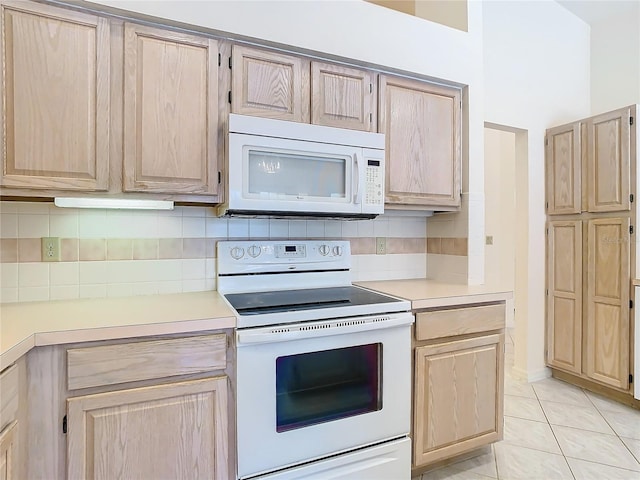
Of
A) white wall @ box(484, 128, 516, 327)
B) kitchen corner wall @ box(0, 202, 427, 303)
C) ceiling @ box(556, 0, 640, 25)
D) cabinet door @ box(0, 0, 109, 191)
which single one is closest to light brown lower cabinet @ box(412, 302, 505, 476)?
kitchen corner wall @ box(0, 202, 427, 303)

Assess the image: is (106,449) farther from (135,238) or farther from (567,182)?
(567,182)

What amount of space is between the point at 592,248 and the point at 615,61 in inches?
66.5

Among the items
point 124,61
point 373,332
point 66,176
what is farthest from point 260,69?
point 373,332

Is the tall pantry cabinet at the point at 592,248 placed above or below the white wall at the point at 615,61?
below

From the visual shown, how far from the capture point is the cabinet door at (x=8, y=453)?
38.2 inches

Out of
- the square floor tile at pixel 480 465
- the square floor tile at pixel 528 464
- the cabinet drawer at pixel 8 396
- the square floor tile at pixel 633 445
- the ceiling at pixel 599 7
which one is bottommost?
the square floor tile at pixel 480 465

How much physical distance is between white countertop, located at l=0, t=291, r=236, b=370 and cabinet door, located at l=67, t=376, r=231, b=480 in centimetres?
21

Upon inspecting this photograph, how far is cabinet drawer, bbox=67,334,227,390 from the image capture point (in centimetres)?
119

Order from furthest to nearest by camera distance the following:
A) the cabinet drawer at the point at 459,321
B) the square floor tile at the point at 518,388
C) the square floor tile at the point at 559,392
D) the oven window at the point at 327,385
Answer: the square floor tile at the point at 518,388
the square floor tile at the point at 559,392
the cabinet drawer at the point at 459,321
the oven window at the point at 327,385

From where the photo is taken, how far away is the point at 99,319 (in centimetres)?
130

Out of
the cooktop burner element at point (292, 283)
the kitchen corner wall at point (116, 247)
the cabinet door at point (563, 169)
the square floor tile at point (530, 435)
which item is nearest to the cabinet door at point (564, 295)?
the cabinet door at point (563, 169)

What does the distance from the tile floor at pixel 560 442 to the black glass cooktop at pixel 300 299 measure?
968mm

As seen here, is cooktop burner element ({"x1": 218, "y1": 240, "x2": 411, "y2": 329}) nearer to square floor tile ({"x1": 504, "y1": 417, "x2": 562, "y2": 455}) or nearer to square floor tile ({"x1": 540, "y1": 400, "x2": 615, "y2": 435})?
square floor tile ({"x1": 504, "y1": 417, "x2": 562, "y2": 455})

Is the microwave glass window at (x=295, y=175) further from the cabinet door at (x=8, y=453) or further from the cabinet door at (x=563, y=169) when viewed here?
the cabinet door at (x=563, y=169)
